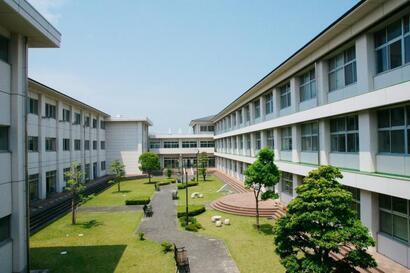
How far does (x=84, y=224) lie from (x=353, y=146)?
1818cm

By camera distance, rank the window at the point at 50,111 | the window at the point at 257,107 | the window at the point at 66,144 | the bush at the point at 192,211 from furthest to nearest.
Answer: the window at the point at 66,144
the window at the point at 257,107
the window at the point at 50,111
the bush at the point at 192,211

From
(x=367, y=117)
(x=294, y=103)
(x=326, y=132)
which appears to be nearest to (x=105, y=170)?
(x=294, y=103)

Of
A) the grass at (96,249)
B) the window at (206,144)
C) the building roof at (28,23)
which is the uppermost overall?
the building roof at (28,23)

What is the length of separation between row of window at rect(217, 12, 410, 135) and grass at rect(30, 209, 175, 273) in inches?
502

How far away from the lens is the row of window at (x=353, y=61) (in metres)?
12.1

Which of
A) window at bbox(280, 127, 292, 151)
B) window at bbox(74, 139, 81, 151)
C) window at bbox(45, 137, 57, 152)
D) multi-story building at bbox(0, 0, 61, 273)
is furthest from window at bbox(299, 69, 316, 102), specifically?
window at bbox(74, 139, 81, 151)

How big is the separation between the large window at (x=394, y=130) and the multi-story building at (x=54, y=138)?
1005 inches

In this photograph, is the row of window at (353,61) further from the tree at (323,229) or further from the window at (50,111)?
the window at (50,111)

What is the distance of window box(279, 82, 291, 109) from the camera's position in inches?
965

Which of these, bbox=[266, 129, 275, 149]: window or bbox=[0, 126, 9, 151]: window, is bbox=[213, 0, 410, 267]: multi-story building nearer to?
bbox=[266, 129, 275, 149]: window

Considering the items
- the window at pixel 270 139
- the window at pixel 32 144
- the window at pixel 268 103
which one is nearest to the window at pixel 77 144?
the window at pixel 32 144

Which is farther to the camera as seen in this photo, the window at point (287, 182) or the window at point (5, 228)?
the window at point (287, 182)

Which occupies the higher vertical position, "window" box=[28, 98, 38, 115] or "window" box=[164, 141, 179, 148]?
"window" box=[28, 98, 38, 115]

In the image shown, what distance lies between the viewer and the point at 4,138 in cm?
1282
